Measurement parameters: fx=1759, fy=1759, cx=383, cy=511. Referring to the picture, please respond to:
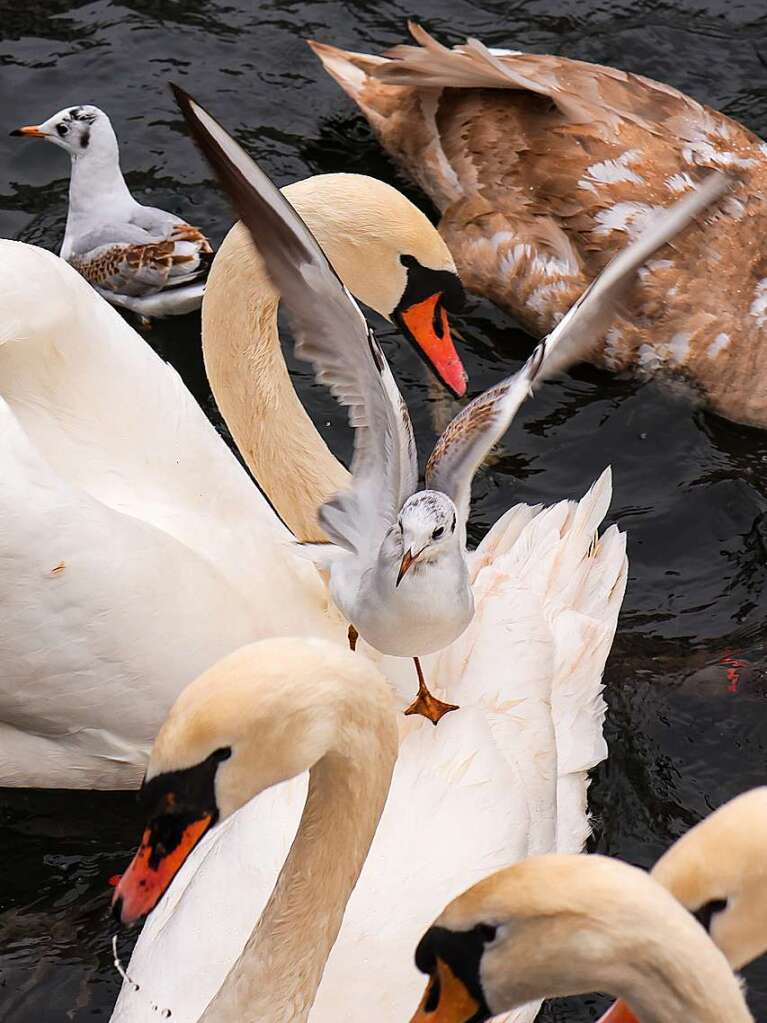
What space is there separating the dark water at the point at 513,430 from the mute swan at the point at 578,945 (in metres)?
1.59

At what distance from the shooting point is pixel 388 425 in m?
4.88

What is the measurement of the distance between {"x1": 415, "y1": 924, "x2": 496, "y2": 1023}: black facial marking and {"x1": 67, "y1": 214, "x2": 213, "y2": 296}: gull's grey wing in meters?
4.13

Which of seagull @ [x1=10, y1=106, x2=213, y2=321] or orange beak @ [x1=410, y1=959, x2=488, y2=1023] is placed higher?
orange beak @ [x1=410, y1=959, x2=488, y2=1023]

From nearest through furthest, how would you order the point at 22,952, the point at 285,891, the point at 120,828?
the point at 285,891
the point at 22,952
the point at 120,828

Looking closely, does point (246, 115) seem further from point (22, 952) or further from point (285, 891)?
point (285, 891)

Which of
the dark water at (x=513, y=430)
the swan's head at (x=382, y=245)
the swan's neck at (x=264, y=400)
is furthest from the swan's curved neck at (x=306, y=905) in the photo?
the swan's head at (x=382, y=245)

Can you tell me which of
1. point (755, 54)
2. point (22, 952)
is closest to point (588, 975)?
point (22, 952)

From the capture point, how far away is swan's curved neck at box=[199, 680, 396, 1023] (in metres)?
3.97

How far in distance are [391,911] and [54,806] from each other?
148 cm

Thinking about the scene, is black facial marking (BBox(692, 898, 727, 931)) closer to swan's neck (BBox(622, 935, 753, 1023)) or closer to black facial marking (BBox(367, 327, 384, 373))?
swan's neck (BBox(622, 935, 753, 1023))

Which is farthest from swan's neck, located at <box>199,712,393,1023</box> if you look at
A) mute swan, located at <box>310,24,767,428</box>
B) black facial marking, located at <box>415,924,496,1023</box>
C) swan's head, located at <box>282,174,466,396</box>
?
mute swan, located at <box>310,24,767,428</box>

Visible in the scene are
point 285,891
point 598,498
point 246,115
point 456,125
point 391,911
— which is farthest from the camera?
point 246,115

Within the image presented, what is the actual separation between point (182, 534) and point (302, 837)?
4.59 feet

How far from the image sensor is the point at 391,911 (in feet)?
14.3
